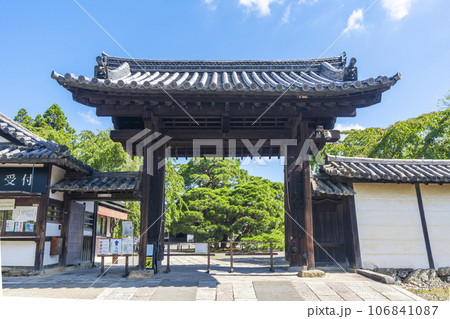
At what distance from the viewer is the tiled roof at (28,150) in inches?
333

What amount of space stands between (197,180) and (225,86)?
71.4 feet

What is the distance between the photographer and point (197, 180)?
92.9ft

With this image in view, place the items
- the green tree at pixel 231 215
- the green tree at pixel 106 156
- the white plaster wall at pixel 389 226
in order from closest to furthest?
the white plaster wall at pixel 389 226 < the green tree at pixel 106 156 < the green tree at pixel 231 215

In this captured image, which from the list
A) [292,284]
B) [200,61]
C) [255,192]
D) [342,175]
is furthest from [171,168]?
[292,284]

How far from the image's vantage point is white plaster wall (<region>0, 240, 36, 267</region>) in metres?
8.59

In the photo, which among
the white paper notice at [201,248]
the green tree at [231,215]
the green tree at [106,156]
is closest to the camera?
the white paper notice at [201,248]

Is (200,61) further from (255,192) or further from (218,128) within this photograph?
(255,192)

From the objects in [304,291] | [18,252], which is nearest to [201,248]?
[304,291]

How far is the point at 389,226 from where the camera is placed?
909 cm

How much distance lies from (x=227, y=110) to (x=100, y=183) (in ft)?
15.5

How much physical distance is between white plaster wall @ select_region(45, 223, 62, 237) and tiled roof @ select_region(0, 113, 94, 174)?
72.1 inches

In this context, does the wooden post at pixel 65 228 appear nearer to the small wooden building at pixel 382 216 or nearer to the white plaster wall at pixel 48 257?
the white plaster wall at pixel 48 257

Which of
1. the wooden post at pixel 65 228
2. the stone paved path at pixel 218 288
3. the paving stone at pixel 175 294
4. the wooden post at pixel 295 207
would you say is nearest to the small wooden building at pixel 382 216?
the wooden post at pixel 295 207

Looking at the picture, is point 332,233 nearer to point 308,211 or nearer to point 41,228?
point 308,211
